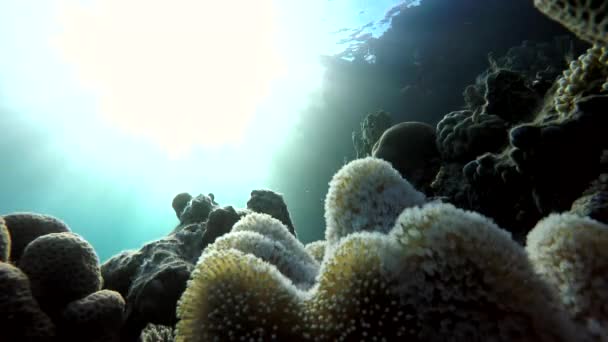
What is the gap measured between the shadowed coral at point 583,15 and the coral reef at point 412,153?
4220 millimetres

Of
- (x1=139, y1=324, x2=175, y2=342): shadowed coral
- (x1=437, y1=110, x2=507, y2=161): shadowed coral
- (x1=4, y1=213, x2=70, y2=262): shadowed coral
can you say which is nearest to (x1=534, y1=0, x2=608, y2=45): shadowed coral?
(x1=437, y1=110, x2=507, y2=161): shadowed coral

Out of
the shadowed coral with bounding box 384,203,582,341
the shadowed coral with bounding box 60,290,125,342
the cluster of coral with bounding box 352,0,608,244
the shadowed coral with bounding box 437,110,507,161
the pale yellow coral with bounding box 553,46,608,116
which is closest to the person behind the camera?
the shadowed coral with bounding box 384,203,582,341

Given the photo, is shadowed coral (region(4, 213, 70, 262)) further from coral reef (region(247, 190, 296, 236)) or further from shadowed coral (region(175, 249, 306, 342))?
shadowed coral (region(175, 249, 306, 342))

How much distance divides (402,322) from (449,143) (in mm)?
5032

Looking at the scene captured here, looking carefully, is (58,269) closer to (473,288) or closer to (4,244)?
(4,244)

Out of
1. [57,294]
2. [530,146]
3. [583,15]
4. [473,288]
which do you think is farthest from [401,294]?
[57,294]

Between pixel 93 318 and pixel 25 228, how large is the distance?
62.1 inches

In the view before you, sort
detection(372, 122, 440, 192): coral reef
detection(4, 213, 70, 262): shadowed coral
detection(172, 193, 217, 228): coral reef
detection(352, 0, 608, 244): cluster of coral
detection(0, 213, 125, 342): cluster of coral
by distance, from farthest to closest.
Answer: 1. detection(172, 193, 217, 228): coral reef
2. detection(372, 122, 440, 192): coral reef
3. detection(4, 213, 70, 262): shadowed coral
4. detection(352, 0, 608, 244): cluster of coral
5. detection(0, 213, 125, 342): cluster of coral

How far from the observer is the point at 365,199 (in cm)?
224

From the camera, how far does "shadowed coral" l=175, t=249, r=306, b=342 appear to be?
4.50 feet

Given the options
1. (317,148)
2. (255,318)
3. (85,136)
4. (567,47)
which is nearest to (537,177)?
(255,318)

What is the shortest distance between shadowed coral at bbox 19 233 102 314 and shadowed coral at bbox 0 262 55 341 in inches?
7.7

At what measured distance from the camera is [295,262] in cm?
228

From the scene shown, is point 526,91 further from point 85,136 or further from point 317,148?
point 85,136
